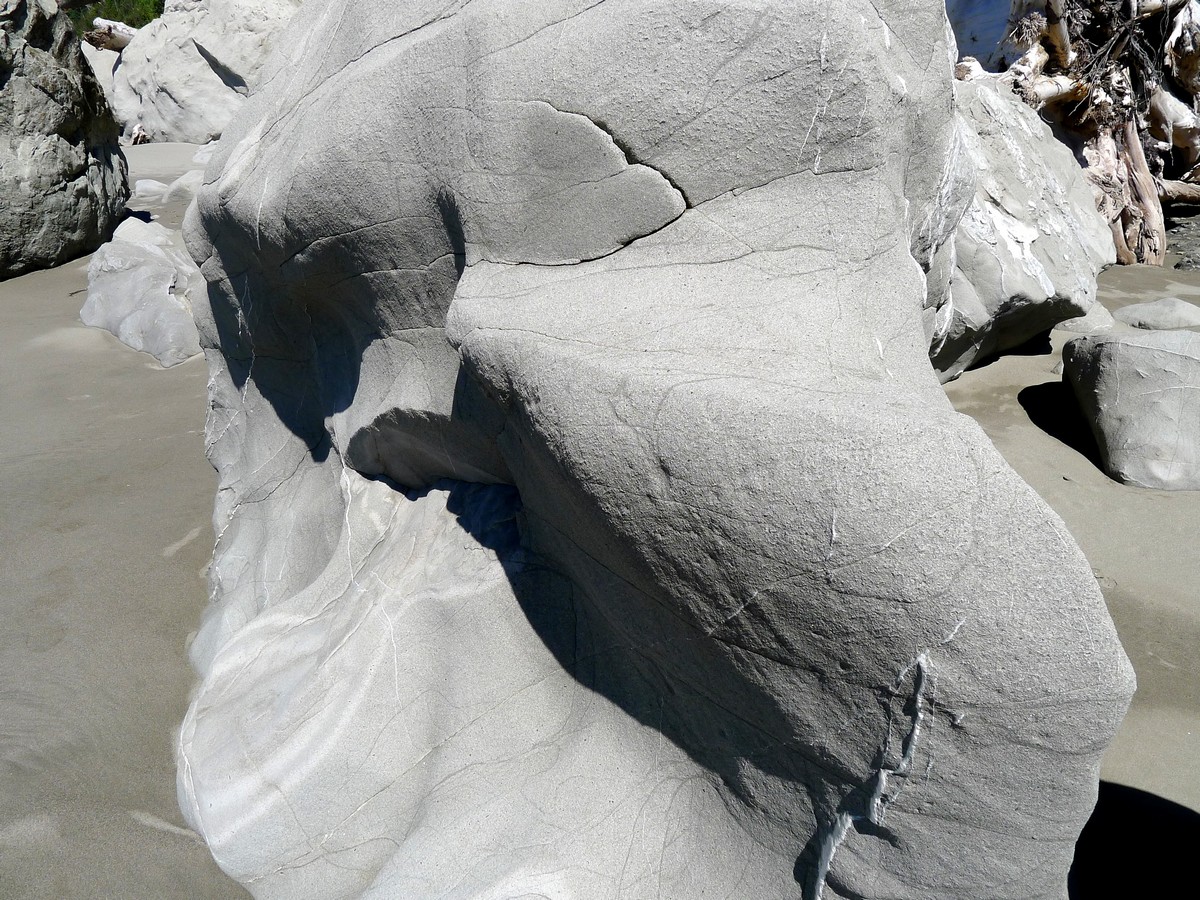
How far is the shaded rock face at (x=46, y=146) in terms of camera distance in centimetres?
494

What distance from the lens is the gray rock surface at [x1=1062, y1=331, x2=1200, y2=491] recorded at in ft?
9.46

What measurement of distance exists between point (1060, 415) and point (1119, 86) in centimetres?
336

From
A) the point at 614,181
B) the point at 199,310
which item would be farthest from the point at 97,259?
the point at 614,181

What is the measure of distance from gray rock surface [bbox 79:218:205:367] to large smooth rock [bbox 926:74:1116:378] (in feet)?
11.8

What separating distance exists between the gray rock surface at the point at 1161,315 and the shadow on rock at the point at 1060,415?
984mm

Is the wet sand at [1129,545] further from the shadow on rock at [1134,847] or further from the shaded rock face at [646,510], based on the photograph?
the shaded rock face at [646,510]

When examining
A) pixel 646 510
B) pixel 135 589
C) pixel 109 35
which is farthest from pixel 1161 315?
pixel 109 35

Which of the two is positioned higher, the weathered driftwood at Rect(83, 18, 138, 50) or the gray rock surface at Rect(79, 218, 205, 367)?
the weathered driftwood at Rect(83, 18, 138, 50)

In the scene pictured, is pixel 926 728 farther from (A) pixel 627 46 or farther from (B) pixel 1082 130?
(B) pixel 1082 130

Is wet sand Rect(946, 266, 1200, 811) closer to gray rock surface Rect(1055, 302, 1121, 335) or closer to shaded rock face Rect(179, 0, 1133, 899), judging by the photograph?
gray rock surface Rect(1055, 302, 1121, 335)

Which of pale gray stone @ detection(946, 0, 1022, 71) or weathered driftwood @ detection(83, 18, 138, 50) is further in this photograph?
weathered driftwood @ detection(83, 18, 138, 50)

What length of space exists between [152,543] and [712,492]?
90.8 inches

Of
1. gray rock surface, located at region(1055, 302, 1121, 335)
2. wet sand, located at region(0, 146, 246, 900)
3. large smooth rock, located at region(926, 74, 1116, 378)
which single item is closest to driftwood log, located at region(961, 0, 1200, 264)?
large smooth rock, located at region(926, 74, 1116, 378)

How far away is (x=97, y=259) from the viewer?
193 inches
